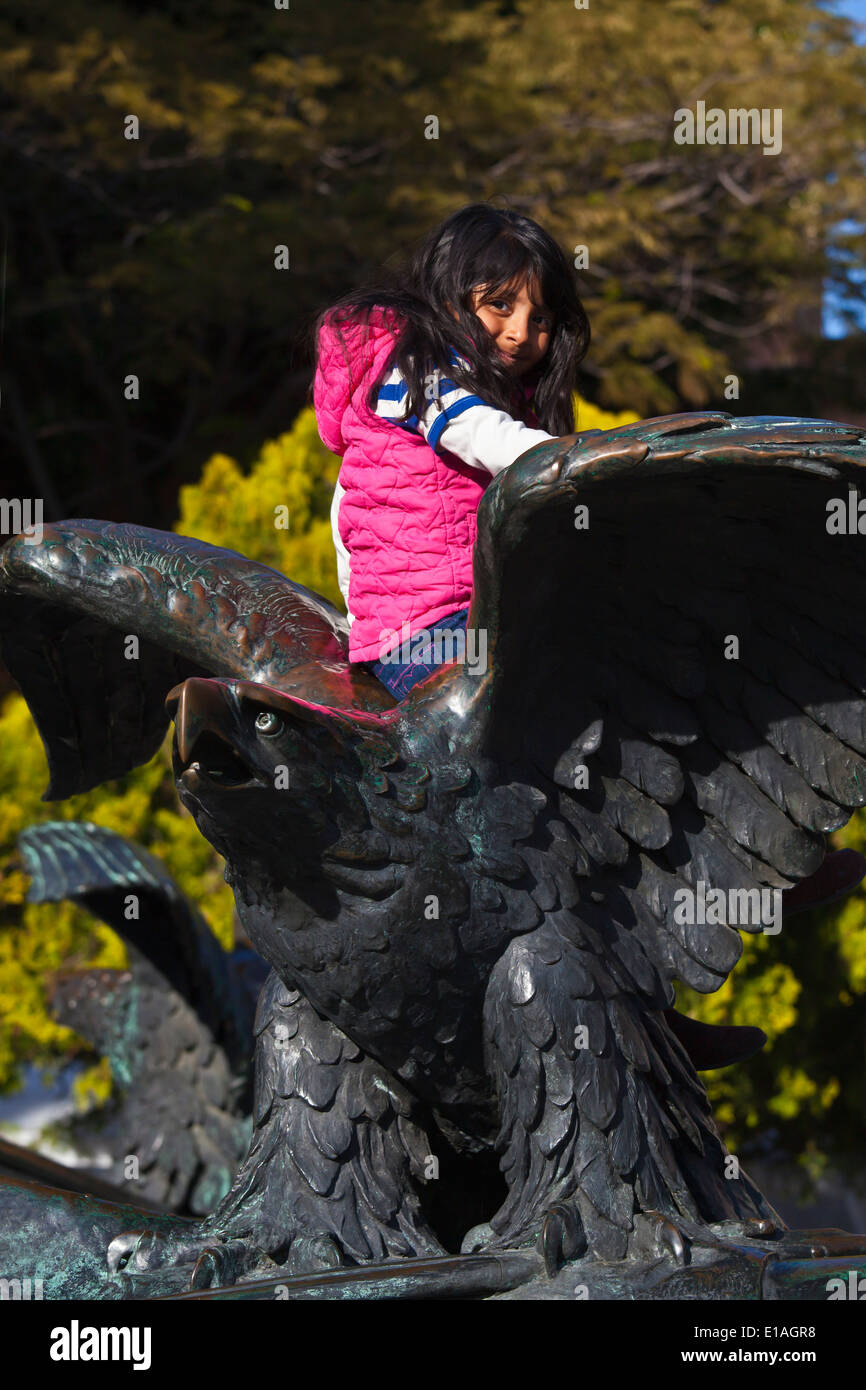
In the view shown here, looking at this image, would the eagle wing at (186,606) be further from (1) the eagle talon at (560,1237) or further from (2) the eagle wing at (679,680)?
(1) the eagle talon at (560,1237)

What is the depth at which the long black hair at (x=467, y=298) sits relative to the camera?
2.38 meters

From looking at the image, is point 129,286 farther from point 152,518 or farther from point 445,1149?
point 445,1149

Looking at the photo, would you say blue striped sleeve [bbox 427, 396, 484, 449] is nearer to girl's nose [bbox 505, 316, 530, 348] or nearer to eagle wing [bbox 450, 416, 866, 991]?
girl's nose [bbox 505, 316, 530, 348]

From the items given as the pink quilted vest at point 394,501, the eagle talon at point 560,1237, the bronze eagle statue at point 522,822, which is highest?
the pink quilted vest at point 394,501

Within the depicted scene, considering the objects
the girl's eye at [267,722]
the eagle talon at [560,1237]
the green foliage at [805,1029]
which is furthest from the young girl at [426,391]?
the green foliage at [805,1029]

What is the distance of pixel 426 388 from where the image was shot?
7.75 ft

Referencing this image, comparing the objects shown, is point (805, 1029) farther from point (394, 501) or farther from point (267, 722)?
point (267, 722)

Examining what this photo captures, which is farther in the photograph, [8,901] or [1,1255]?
[8,901]

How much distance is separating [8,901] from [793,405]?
680 centimetres

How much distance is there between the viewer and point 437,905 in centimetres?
226

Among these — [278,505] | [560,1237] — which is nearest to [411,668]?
[560,1237]

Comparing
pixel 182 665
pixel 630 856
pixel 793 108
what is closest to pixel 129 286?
pixel 793 108

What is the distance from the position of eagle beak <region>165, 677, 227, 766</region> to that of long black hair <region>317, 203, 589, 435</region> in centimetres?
60

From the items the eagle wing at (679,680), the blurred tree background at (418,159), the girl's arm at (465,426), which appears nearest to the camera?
the eagle wing at (679,680)
